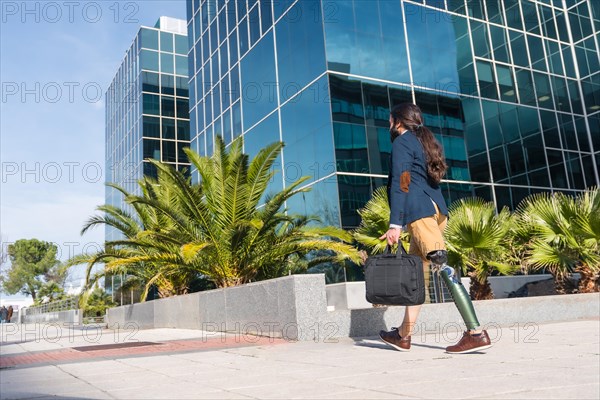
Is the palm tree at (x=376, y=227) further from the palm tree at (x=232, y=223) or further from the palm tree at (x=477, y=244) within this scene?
the palm tree at (x=477, y=244)

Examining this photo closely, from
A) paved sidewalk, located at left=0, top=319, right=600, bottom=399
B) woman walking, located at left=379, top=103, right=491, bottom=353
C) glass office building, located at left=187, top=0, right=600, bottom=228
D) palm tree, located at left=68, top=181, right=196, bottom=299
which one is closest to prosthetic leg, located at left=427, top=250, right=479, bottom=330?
woman walking, located at left=379, top=103, right=491, bottom=353

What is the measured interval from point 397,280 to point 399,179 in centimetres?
88

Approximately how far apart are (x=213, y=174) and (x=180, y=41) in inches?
1221

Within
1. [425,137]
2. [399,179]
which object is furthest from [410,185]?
[425,137]

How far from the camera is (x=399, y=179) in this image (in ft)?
14.4

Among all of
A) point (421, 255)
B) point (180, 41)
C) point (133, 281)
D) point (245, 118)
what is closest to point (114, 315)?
point (133, 281)

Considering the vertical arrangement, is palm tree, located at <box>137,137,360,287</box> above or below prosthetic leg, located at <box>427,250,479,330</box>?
above

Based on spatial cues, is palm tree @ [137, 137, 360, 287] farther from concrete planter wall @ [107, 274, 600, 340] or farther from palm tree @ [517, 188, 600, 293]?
palm tree @ [517, 188, 600, 293]

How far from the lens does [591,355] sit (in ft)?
12.6

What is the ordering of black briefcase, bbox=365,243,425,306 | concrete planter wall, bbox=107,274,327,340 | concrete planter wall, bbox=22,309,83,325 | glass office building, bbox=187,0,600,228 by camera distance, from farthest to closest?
concrete planter wall, bbox=22,309,83,325 < glass office building, bbox=187,0,600,228 < concrete planter wall, bbox=107,274,327,340 < black briefcase, bbox=365,243,425,306

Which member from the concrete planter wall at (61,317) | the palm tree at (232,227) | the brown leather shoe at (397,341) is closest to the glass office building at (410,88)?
the palm tree at (232,227)

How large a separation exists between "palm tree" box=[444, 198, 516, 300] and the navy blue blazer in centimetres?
548

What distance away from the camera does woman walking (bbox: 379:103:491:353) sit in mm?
4211

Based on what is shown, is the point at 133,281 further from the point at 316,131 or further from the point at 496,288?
the point at 496,288
